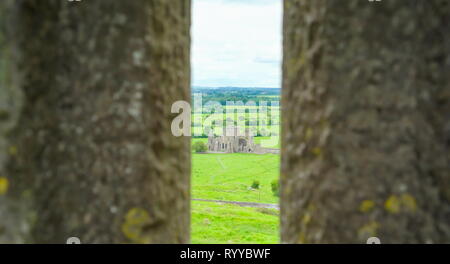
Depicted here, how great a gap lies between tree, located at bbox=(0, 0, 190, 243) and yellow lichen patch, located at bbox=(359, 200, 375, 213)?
0.83 metres

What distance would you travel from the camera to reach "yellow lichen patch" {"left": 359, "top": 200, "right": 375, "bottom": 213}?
156 centimetres

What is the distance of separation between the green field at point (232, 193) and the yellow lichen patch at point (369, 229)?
23.0 metres

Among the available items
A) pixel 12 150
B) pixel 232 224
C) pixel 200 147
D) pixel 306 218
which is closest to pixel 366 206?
pixel 306 218

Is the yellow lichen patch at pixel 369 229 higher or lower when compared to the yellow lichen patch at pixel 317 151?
lower

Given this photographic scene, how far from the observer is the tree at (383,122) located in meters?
1.56

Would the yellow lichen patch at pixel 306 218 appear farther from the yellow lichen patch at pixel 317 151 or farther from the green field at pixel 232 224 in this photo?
the green field at pixel 232 224

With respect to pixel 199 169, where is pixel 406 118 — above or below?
above

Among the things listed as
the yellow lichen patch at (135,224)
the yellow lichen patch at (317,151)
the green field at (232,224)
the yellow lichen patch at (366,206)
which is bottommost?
the green field at (232,224)

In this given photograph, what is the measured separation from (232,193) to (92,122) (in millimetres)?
33104

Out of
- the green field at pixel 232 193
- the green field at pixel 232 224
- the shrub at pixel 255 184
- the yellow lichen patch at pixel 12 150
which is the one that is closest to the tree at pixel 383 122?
the yellow lichen patch at pixel 12 150

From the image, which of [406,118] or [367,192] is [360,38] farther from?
[367,192]

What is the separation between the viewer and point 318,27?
1.65 metres

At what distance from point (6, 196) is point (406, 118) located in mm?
1702
